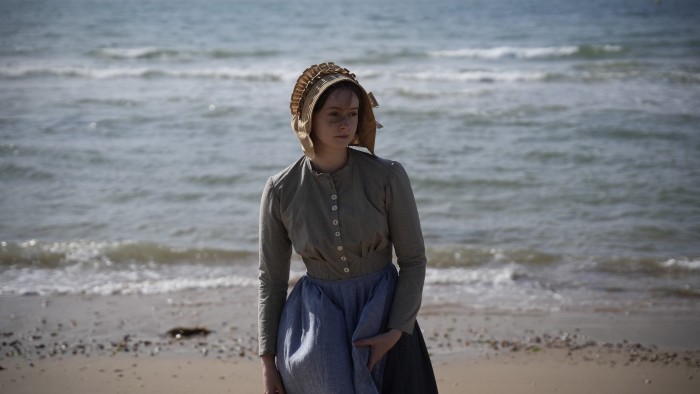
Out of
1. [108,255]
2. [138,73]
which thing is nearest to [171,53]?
[138,73]

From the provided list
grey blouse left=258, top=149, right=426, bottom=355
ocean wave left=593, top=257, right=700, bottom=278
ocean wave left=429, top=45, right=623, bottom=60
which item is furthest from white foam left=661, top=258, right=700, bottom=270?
ocean wave left=429, top=45, right=623, bottom=60

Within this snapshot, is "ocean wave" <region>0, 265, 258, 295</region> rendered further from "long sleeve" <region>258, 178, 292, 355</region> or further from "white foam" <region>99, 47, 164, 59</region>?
"white foam" <region>99, 47, 164, 59</region>

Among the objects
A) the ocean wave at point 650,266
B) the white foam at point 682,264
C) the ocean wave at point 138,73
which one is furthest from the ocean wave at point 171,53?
the white foam at point 682,264

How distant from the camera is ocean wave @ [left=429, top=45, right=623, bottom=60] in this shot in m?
21.2

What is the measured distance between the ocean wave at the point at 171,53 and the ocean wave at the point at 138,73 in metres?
2.74

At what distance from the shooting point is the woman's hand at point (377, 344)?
7.74 feet

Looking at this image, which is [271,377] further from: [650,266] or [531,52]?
[531,52]

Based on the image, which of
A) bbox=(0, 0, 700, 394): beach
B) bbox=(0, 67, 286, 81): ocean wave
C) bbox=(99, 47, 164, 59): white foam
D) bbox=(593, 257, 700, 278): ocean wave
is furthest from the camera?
bbox=(99, 47, 164, 59): white foam

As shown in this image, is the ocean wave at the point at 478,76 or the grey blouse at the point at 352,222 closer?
the grey blouse at the point at 352,222

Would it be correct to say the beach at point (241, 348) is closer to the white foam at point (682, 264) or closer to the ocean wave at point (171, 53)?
the white foam at point (682, 264)

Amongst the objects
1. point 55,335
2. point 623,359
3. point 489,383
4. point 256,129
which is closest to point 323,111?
point 489,383

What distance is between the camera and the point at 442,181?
9.38 metres

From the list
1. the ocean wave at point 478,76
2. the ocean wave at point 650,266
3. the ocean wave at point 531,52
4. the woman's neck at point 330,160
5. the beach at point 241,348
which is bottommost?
the ocean wave at point 650,266

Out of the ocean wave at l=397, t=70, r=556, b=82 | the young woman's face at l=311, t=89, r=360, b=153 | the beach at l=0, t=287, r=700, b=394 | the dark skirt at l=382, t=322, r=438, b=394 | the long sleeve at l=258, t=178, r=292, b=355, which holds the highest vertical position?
the young woman's face at l=311, t=89, r=360, b=153
